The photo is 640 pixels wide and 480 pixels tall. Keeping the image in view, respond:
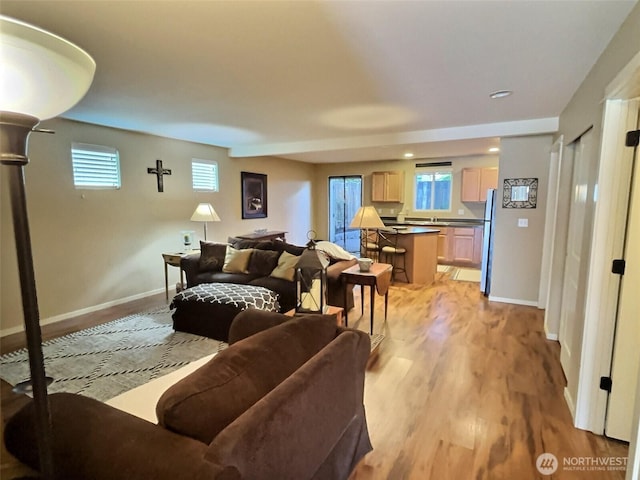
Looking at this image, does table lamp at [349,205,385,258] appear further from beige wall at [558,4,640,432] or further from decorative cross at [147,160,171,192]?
decorative cross at [147,160,171,192]

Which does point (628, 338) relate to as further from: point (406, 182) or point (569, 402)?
point (406, 182)

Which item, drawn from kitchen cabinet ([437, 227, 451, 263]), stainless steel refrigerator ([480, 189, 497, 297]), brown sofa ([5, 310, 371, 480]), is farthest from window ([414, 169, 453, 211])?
brown sofa ([5, 310, 371, 480])

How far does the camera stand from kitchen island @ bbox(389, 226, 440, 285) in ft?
19.2

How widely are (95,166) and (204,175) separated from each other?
6.11ft

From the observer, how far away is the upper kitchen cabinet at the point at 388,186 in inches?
316

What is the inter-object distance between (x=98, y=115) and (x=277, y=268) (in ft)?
8.74

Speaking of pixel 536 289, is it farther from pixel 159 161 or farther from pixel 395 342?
pixel 159 161

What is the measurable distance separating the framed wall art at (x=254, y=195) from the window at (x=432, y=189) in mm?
3517

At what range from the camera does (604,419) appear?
→ 218cm

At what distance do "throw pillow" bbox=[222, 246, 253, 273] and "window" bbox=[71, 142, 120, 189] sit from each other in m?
1.81

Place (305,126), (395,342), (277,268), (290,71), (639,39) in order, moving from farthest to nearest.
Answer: (305,126), (277,268), (395,342), (290,71), (639,39)

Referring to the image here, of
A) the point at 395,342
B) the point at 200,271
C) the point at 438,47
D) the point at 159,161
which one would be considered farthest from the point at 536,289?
the point at 159,161

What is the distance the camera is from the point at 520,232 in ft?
15.3

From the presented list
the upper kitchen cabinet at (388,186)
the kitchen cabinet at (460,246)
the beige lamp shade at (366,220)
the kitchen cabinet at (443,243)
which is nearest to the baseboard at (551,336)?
the beige lamp shade at (366,220)
